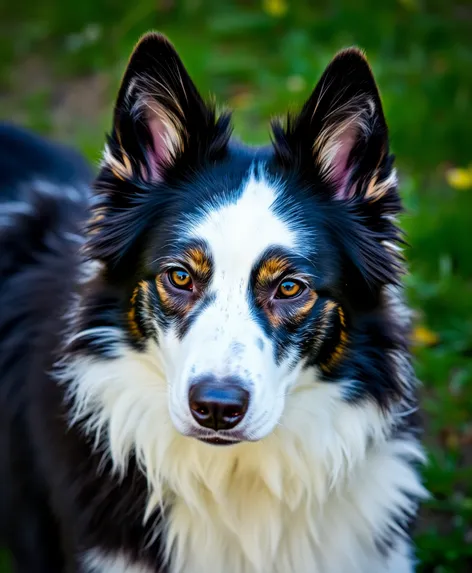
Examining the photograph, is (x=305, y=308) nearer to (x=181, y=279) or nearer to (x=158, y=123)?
(x=181, y=279)

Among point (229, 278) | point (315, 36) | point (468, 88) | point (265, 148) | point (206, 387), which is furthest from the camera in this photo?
point (315, 36)

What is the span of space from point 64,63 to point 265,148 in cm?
440

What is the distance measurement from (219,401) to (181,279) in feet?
1.64

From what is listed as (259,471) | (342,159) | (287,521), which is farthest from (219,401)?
(342,159)

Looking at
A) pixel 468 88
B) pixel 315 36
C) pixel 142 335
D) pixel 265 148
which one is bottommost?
pixel 142 335

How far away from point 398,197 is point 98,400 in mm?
1269

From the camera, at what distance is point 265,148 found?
10.1ft

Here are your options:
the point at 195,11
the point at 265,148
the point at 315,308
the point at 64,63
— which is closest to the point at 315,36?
the point at 195,11

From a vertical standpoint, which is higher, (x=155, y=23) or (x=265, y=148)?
(x=155, y=23)

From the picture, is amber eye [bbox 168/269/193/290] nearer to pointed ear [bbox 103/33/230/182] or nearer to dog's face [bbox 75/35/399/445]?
dog's face [bbox 75/35/399/445]

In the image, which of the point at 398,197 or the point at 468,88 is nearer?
the point at 398,197

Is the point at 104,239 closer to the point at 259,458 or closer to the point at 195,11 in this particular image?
the point at 259,458

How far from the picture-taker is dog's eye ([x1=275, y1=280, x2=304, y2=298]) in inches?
106

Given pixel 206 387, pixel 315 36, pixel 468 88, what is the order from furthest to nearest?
pixel 315 36
pixel 468 88
pixel 206 387
